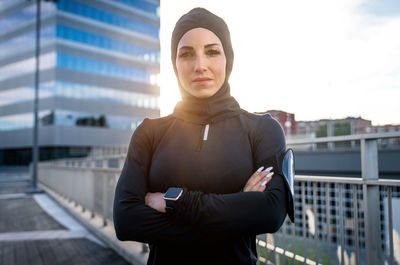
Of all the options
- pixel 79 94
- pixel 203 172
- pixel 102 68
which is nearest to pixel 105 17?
pixel 102 68

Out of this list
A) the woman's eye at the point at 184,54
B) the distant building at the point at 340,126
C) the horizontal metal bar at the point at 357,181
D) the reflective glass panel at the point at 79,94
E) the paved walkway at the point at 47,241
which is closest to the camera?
the woman's eye at the point at 184,54

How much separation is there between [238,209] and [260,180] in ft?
0.55

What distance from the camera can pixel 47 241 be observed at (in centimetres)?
532

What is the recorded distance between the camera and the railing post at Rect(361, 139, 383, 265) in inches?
83.4

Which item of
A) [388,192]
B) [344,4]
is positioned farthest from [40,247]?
[344,4]

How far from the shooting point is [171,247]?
4.85ft

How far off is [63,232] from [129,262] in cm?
233

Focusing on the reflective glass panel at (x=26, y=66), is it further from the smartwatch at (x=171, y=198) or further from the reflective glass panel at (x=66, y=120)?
the smartwatch at (x=171, y=198)

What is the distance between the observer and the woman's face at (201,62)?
4.85 feet

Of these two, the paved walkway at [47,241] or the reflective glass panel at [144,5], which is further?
the reflective glass panel at [144,5]

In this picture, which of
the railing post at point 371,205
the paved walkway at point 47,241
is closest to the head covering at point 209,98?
the railing post at point 371,205

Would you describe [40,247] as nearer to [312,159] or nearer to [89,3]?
[312,159]

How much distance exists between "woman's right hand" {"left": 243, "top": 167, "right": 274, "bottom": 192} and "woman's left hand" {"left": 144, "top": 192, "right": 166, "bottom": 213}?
372 millimetres

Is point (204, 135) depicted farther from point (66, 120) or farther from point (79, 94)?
point (79, 94)
